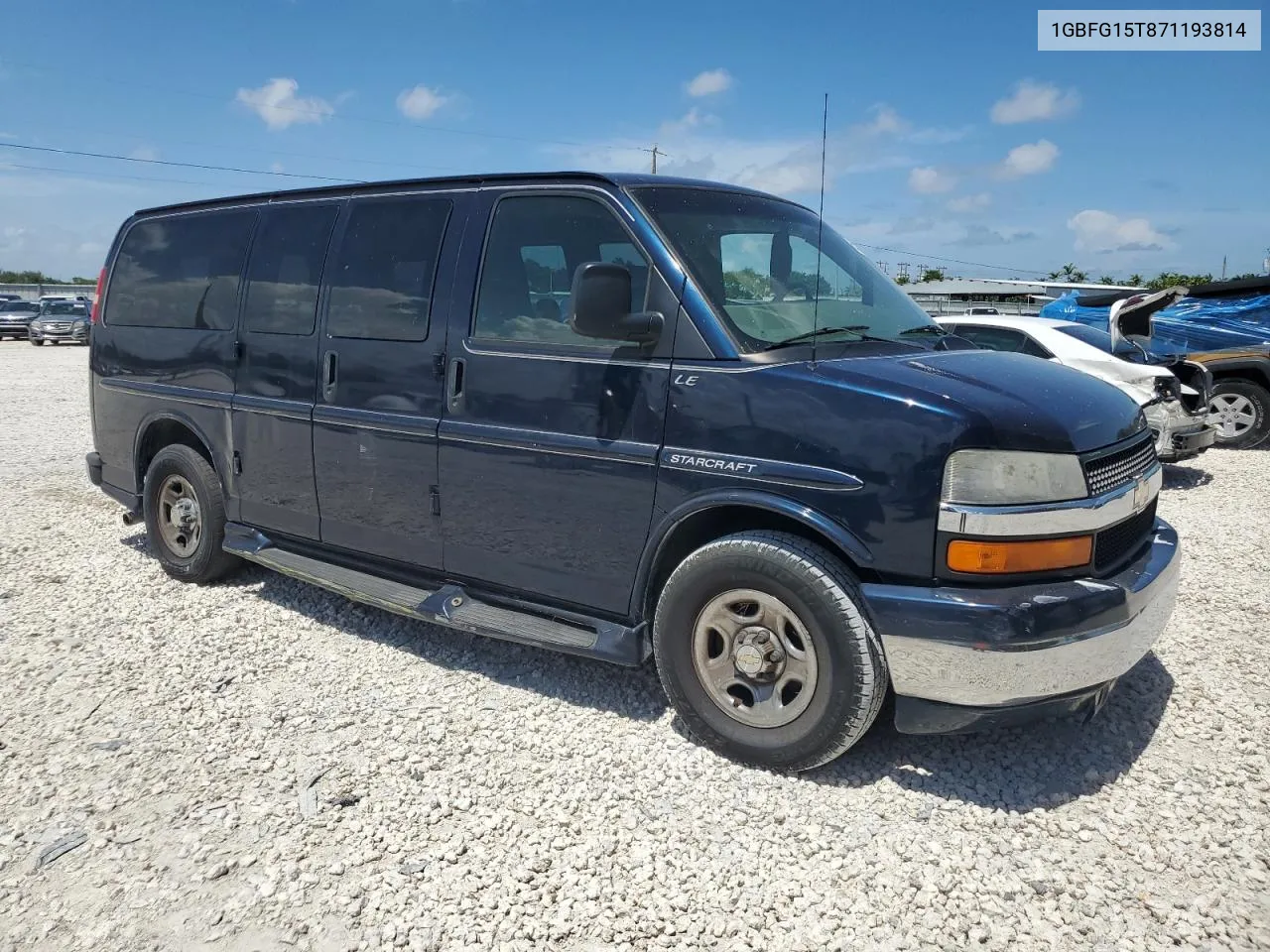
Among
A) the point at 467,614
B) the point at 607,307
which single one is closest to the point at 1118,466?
the point at 607,307

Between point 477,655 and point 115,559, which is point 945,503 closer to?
point 477,655

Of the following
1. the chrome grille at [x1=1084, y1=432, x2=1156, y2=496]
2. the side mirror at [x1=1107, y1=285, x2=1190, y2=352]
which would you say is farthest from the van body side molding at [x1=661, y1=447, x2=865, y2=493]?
the side mirror at [x1=1107, y1=285, x2=1190, y2=352]

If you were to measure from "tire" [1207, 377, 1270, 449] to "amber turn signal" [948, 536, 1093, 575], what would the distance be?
9317 millimetres

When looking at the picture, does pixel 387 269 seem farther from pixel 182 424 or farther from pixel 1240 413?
pixel 1240 413

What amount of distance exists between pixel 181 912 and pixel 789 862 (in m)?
1.83

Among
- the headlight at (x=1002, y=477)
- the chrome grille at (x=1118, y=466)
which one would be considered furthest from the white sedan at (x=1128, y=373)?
the headlight at (x=1002, y=477)

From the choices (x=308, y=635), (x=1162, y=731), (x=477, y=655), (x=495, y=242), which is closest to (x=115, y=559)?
(x=308, y=635)

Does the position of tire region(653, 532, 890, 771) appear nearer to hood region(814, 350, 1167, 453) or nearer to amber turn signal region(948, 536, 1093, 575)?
amber turn signal region(948, 536, 1093, 575)

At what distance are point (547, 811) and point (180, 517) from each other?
365 cm

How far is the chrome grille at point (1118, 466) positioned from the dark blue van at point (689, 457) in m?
0.01

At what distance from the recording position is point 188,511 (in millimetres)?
5520

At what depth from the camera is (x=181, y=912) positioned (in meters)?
2.60

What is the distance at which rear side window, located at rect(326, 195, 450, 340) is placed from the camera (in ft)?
13.5

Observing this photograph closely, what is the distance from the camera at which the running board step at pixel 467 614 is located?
140 inches
